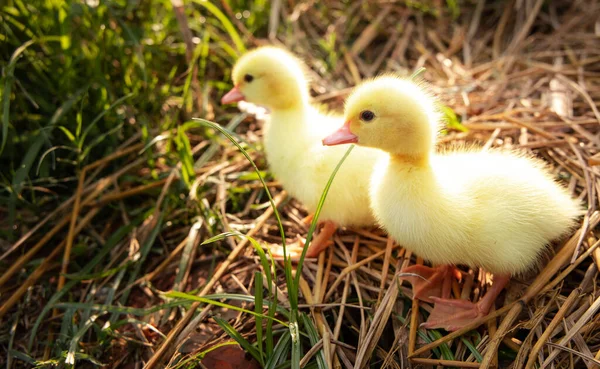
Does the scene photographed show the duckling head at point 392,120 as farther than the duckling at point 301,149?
No

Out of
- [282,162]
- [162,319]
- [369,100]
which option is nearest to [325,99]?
[282,162]

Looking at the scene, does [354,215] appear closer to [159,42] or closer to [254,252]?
[254,252]

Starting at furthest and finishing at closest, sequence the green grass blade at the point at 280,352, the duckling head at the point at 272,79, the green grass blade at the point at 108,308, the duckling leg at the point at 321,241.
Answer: the duckling head at the point at 272,79
the duckling leg at the point at 321,241
the green grass blade at the point at 108,308
the green grass blade at the point at 280,352

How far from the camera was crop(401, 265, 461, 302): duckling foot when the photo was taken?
1.97m

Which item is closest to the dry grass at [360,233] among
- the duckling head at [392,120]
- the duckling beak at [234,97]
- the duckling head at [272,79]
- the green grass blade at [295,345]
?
the green grass blade at [295,345]

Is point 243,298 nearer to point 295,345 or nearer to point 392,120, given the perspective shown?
point 295,345

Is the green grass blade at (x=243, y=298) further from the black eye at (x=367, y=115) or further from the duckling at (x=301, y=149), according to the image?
the black eye at (x=367, y=115)

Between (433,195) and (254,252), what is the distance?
2.96 ft

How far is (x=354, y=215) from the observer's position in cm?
217

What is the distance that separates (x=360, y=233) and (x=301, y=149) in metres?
0.47

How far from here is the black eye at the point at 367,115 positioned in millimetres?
1885

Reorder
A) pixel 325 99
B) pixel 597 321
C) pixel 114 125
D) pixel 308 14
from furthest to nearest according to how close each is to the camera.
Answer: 1. pixel 308 14
2. pixel 325 99
3. pixel 114 125
4. pixel 597 321

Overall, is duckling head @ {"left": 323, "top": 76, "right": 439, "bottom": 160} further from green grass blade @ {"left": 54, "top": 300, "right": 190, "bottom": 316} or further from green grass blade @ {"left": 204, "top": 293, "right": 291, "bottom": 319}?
green grass blade @ {"left": 54, "top": 300, "right": 190, "bottom": 316}

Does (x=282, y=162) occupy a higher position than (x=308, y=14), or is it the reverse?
(x=308, y=14)
